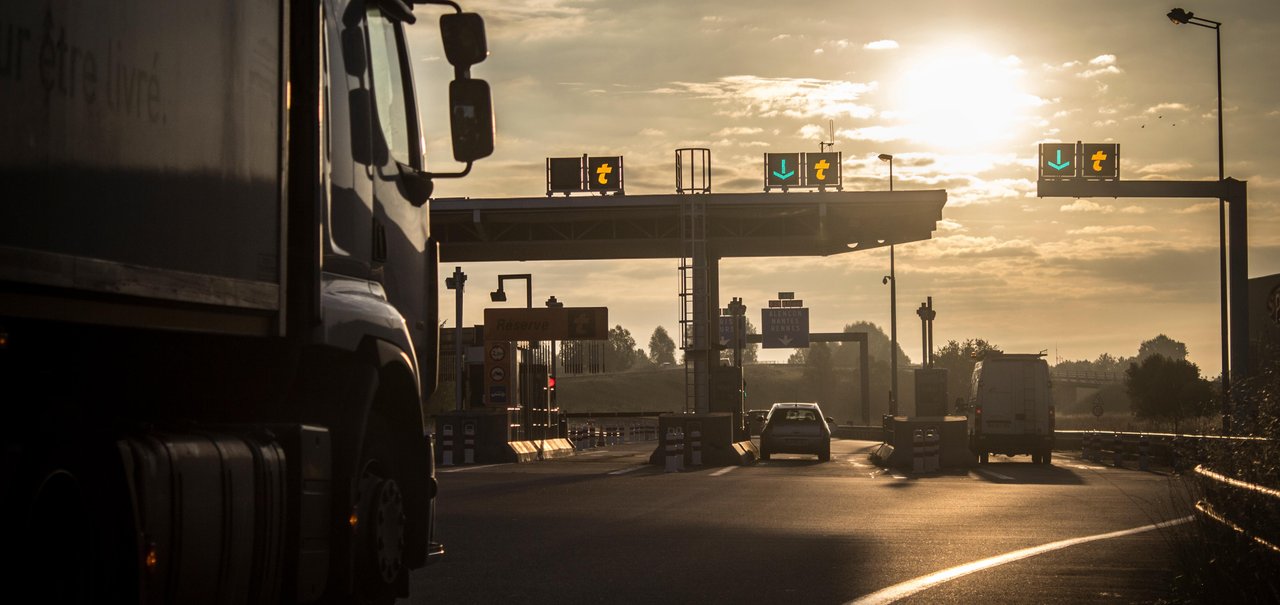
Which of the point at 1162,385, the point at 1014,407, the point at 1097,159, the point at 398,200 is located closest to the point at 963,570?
the point at 398,200

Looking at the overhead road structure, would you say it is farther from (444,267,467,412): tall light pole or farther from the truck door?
the truck door

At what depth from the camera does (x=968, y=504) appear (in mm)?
20422

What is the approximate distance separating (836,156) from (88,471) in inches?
1921

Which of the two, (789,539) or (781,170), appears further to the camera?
(781,170)

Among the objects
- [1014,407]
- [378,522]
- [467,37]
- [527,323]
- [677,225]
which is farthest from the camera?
[527,323]

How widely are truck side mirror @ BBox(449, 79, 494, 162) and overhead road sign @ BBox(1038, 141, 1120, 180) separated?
31.9 meters

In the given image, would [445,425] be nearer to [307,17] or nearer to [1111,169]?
[1111,169]

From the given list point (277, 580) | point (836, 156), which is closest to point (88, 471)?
point (277, 580)

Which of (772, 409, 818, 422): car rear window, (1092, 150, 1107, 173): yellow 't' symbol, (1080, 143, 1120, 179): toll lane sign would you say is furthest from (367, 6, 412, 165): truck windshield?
(1092, 150, 1107, 173): yellow 't' symbol

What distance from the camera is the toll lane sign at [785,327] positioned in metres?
92.6

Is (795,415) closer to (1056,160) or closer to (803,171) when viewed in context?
(1056,160)

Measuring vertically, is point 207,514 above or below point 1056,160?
below

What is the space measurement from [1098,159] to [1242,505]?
103ft

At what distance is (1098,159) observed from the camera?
1572 inches
